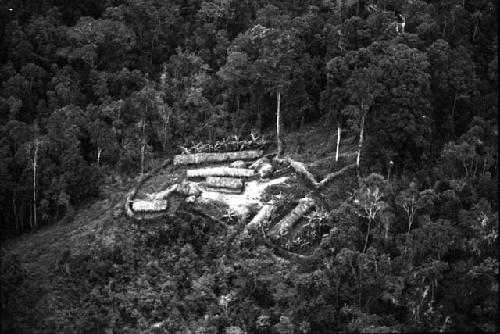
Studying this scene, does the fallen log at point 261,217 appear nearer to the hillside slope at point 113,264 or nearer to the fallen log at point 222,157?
the hillside slope at point 113,264

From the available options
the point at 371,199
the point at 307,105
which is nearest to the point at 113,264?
the point at 371,199

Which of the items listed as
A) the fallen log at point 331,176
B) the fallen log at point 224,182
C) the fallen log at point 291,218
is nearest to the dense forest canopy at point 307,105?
the fallen log at point 331,176

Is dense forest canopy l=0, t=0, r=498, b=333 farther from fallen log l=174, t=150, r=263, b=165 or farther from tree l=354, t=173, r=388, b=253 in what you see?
fallen log l=174, t=150, r=263, b=165

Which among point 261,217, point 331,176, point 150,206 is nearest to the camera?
point 261,217

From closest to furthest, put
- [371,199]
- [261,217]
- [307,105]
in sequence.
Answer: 1. [371,199]
2. [261,217]
3. [307,105]

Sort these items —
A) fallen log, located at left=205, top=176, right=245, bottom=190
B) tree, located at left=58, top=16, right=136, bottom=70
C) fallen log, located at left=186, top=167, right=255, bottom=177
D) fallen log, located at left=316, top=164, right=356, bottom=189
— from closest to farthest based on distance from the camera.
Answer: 1. fallen log, located at left=316, top=164, right=356, bottom=189
2. fallen log, located at left=205, top=176, right=245, bottom=190
3. fallen log, located at left=186, top=167, right=255, bottom=177
4. tree, located at left=58, top=16, right=136, bottom=70

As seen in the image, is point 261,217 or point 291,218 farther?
point 261,217

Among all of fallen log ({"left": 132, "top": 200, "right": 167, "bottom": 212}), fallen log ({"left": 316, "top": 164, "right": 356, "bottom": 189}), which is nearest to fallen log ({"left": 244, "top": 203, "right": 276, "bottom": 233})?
fallen log ({"left": 316, "top": 164, "right": 356, "bottom": 189})

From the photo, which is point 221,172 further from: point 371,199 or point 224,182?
point 371,199
